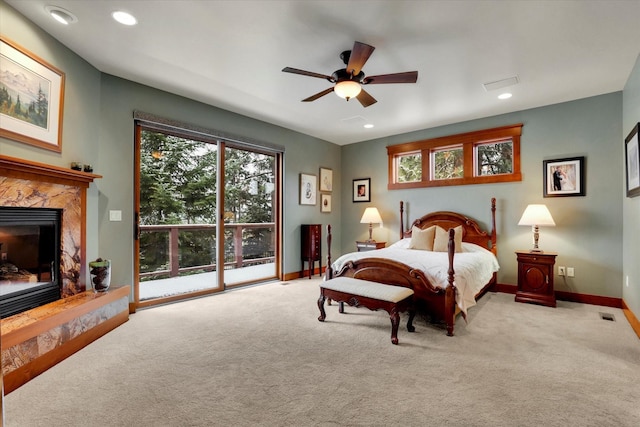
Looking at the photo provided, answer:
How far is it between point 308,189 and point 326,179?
23.8 inches

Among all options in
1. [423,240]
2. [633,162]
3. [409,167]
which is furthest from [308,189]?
[633,162]

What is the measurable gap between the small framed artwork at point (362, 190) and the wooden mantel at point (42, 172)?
179 inches

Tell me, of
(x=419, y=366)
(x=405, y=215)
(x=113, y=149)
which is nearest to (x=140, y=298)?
(x=113, y=149)

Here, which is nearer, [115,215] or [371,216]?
[115,215]

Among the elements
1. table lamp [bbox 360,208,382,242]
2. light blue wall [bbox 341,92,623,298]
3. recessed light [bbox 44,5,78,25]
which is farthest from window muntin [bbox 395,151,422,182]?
recessed light [bbox 44,5,78,25]

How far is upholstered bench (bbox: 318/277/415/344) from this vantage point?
2852 mm

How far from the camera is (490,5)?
2.37 meters

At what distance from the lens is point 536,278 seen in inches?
159

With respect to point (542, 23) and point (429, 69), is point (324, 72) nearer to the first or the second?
point (429, 69)

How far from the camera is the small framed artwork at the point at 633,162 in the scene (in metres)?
3.00

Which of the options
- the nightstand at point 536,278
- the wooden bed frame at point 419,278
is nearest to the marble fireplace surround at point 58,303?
the wooden bed frame at point 419,278

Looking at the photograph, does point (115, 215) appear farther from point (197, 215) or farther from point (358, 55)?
point (358, 55)

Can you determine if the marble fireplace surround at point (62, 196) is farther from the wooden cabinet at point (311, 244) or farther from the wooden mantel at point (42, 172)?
the wooden cabinet at point (311, 244)

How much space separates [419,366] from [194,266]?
352 cm
